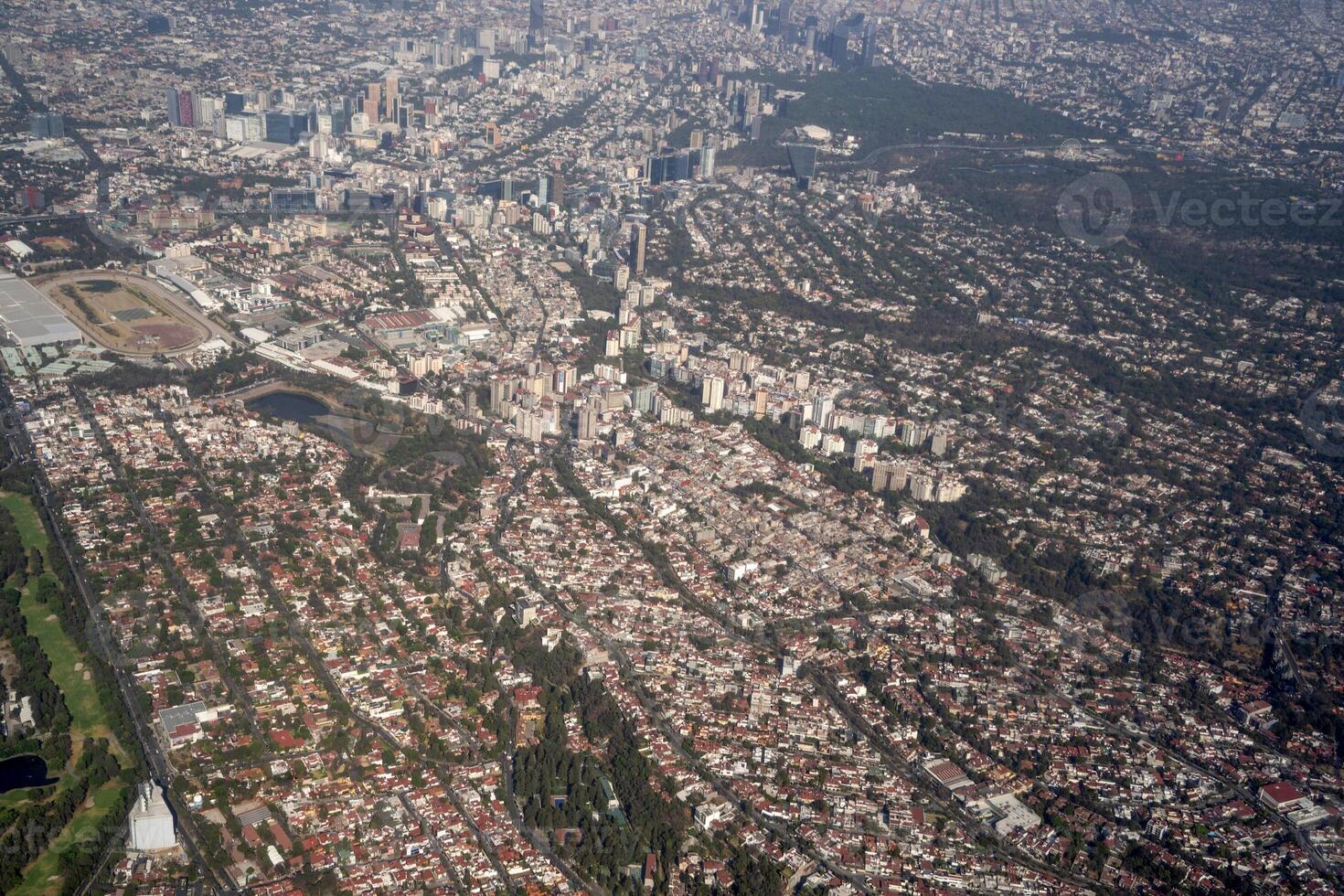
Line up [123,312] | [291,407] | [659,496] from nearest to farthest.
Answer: [659,496], [291,407], [123,312]

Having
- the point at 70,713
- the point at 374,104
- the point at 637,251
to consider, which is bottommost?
the point at 70,713

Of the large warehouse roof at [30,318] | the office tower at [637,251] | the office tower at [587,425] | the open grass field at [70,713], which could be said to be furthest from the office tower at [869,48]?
the open grass field at [70,713]

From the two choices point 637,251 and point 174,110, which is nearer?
point 637,251

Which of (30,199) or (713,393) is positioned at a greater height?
(30,199)

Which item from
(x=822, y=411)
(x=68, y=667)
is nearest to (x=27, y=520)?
(x=68, y=667)

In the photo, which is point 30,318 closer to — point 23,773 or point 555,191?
point 23,773

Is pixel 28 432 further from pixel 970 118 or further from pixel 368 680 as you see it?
pixel 970 118

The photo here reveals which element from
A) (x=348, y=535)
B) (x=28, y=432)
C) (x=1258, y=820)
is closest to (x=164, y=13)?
(x=28, y=432)
